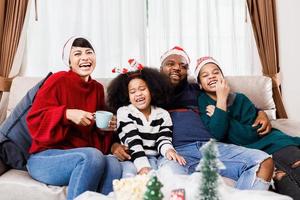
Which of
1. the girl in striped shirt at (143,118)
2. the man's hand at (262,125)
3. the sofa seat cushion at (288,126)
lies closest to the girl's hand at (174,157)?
the girl in striped shirt at (143,118)

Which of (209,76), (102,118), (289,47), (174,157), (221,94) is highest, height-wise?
(289,47)

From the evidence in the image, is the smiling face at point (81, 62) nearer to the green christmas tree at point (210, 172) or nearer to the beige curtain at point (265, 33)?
the green christmas tree at point (210, 172)

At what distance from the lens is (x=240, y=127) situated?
6.82 ft

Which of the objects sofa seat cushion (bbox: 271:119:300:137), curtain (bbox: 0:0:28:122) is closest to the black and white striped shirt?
sofa seat cushion (bbox: 271:119:300:137)

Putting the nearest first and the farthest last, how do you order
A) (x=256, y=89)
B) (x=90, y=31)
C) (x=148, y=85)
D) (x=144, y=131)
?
(x=144, y=131) < (x=148, y=85) < (x=256, y=89) < (x=90, y=31)

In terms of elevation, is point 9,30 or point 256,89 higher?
point 9,30

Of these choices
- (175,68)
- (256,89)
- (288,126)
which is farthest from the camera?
(256,89)

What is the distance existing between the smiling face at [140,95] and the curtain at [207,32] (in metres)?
1.04

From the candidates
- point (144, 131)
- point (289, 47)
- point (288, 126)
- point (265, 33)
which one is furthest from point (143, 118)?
point (289, 47)

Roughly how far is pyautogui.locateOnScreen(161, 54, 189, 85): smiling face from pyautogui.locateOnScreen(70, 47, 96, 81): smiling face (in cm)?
55

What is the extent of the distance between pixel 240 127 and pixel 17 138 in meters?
1.28

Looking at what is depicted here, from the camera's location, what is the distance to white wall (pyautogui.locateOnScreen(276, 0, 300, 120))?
316 cm

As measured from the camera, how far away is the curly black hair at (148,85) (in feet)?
6.98

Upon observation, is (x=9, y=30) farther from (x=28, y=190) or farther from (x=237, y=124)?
(x=237, y=124)
